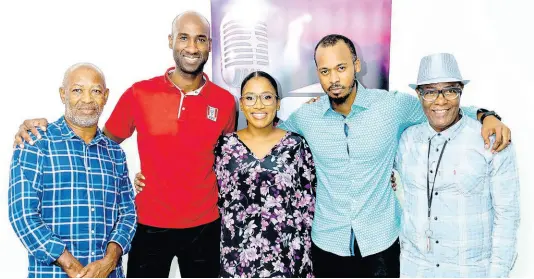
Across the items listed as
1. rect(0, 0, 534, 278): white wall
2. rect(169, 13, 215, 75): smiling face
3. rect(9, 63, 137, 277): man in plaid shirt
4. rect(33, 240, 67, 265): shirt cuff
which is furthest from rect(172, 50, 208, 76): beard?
rect(33, 240, 67, 265): shirt cuff

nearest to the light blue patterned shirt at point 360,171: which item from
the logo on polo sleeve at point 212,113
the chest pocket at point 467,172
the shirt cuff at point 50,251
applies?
the chest pocket at point 467,172

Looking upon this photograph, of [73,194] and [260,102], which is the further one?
[260,102]

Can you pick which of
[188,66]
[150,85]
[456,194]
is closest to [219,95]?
[188,66]

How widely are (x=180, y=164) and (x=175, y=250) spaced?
0.50m

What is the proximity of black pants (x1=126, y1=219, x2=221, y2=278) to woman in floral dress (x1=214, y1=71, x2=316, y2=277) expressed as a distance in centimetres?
28

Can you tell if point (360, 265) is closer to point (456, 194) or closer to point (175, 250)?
point (456, 194)

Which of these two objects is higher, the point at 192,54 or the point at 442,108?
the point at 192,54

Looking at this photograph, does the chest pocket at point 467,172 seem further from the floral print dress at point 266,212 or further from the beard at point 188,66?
the beard at point 188,66

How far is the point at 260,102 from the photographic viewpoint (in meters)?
2.22

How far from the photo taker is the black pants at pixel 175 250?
7.99 ft

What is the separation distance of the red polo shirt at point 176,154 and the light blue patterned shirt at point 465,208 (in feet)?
3.65

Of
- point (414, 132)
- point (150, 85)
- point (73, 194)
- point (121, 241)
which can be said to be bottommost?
point (121, 241)

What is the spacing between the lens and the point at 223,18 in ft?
10.4

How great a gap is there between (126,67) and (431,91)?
7.32 ft
